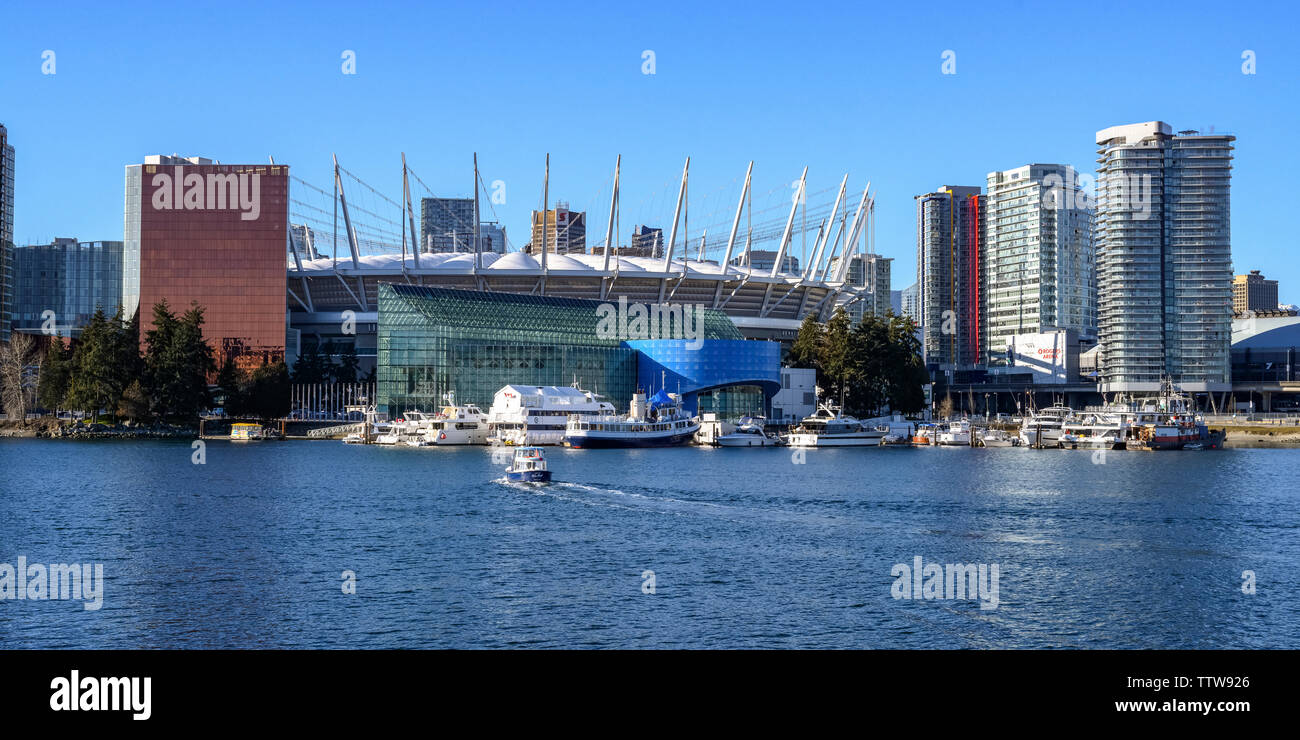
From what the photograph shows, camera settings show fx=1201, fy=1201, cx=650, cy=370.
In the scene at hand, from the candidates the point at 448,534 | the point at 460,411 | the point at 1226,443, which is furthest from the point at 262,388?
the point at 1226,443

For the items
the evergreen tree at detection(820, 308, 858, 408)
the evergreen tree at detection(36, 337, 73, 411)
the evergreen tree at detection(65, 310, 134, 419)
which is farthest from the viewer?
the evergreen tree at detection(820, 308, 858, 408)

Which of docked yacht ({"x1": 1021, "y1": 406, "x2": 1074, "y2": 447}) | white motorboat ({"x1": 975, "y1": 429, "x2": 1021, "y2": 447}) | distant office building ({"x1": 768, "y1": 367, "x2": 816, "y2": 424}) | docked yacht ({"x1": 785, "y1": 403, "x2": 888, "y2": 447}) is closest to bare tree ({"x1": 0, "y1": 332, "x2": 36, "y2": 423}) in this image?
docked yacht ({"x1": 785, "y1": 403, "x2": 888, "y2": 447})

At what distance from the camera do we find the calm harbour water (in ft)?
89.4

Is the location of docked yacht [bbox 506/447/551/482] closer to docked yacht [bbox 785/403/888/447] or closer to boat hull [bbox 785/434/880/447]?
boat hull [bbox 785/434/880/447]

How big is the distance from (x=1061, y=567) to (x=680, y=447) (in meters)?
72.2

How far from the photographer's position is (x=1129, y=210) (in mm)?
192000

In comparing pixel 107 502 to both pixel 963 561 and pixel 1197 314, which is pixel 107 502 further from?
pixel 1197 314

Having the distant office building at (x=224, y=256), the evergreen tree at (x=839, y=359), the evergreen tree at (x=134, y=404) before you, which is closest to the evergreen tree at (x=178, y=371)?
the evergreen tree at (x=134, y=404)

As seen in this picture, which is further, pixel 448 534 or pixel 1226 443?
pixel 1226 443

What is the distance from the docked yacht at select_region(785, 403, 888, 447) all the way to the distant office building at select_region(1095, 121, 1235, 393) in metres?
93.6

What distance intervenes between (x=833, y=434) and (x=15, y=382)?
277ft

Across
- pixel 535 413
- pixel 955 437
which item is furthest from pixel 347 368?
pixel 955 437
